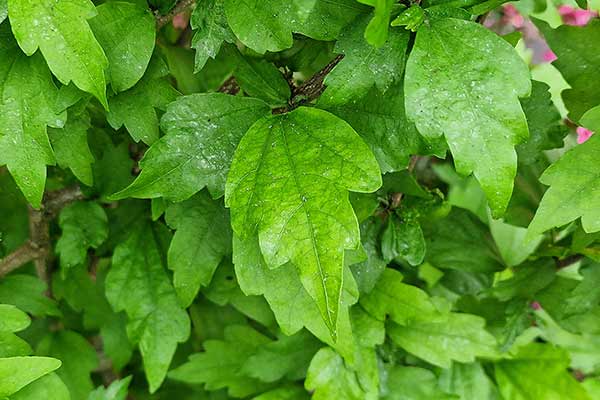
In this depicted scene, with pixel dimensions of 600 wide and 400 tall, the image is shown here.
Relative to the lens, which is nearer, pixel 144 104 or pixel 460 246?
pixel 144 104

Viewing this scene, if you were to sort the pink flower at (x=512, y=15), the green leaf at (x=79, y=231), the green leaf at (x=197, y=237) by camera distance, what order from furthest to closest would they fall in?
the pink flower at (x=512, y=15), the green leaf at (x=79, y=231), the green leaf at (x=197, y=237)

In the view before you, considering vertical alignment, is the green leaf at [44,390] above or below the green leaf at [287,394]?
above

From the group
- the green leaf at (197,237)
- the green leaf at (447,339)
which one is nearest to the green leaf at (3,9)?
the green leaf at (197,237)

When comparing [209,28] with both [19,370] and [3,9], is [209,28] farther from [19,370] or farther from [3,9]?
[19,370]

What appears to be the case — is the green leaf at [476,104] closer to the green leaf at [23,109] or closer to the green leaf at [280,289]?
the green leaf at [280,289]

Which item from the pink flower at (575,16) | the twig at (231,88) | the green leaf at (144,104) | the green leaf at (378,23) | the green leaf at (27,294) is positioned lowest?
the pink flower at (575,16)

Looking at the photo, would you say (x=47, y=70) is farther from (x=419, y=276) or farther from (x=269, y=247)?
(x=419, y=276)

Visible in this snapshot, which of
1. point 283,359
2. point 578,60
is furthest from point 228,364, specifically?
point 578,60

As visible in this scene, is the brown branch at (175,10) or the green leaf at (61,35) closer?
the green leaf at (61,35)
